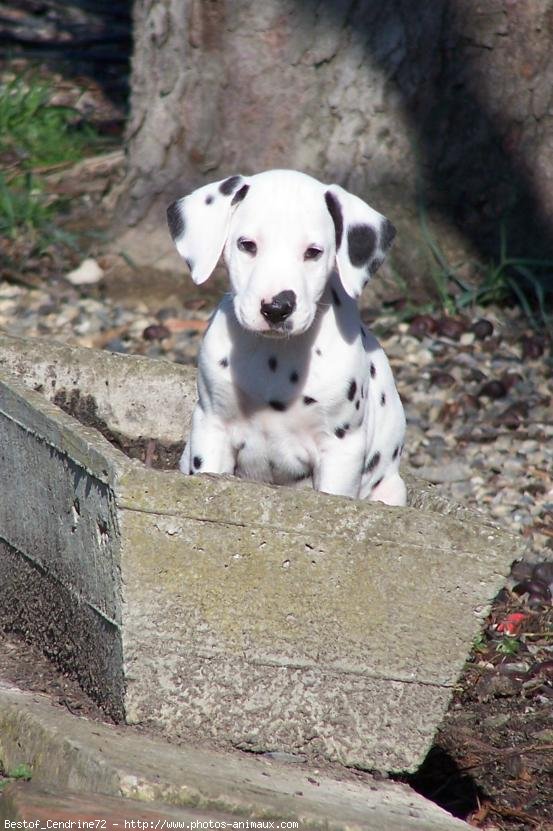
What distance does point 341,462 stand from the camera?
412cm

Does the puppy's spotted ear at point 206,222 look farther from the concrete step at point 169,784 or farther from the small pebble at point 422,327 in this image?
the small pebble at point 422,327

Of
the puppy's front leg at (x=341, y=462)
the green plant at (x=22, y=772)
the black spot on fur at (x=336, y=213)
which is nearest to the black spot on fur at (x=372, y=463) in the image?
the puppy's front leg at (x=341, y=462)

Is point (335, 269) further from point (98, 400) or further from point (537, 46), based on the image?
point (537, 46)

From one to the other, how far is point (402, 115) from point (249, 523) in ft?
15.1

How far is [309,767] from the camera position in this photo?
356cm

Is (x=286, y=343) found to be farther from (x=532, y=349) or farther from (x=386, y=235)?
(x=532, y=349)

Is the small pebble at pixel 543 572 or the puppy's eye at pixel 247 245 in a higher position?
the puppy's eye at pixel 247 245

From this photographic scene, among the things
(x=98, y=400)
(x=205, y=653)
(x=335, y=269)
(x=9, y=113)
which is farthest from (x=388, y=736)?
(x=9, y=113)

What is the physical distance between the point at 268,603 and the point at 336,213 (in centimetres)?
125

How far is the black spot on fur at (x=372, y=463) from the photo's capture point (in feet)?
14.5

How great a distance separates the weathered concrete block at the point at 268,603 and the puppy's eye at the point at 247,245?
2.39ft

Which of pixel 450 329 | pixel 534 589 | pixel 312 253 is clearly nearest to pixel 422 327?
pixel 450 329

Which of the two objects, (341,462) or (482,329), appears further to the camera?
(482,329)

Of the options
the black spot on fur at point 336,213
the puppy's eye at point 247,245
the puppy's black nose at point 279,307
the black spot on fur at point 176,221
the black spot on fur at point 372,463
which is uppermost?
the black spot on fur at point 336,213
